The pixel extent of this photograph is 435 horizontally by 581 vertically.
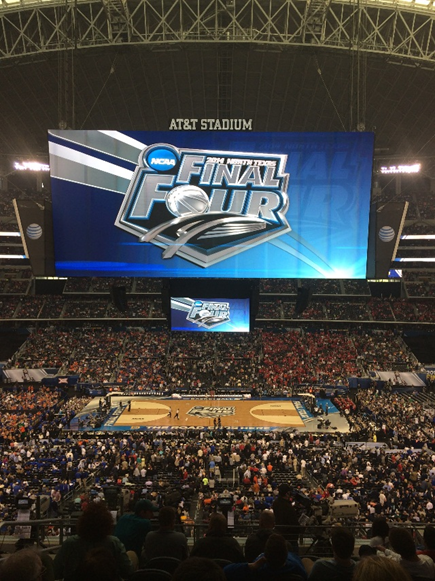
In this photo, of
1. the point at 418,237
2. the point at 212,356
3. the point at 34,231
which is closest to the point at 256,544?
the point at 34,231

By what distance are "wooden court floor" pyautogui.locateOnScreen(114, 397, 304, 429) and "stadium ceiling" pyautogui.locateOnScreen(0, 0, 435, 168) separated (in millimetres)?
18277

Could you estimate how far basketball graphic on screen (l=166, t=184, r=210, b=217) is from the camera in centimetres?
2519

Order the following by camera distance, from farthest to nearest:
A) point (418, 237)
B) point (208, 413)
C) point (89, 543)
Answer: point (418, 237) < point (208, 413) < point (89, 543)

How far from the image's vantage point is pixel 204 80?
3944 centimetres

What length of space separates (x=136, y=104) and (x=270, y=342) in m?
23.9

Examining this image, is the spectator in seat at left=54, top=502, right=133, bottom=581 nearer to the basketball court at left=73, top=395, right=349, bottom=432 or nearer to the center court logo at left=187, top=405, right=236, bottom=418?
the basketball court at left=73, top=395, right=349, bottom=432

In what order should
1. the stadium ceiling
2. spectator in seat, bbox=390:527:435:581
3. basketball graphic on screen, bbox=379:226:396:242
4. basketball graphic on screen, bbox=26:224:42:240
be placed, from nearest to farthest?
spectator in seat, bbox=390:527:435:581 → basketball graphic on screen, bbox=379:226:396:242 → basketball graphic on screen, bbox=26:224:42:240 → the stadium ceiling

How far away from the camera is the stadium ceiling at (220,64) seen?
3166cm

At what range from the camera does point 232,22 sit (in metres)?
30.7

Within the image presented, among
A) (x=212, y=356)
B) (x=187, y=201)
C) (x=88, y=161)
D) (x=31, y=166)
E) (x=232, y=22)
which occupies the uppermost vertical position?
(x=31, y=166)

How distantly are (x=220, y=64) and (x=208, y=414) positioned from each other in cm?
2494

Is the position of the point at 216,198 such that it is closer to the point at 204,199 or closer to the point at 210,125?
the point at 204,199

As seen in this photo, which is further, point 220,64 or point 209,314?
point 220,64

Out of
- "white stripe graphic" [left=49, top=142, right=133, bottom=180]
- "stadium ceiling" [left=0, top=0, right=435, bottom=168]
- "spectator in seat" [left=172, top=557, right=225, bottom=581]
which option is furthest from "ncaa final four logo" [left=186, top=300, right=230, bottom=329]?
"spectator in seat" [left=172, top=557, right=225, bottom=581]
